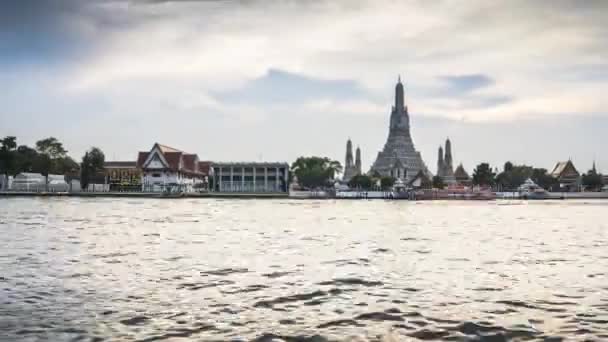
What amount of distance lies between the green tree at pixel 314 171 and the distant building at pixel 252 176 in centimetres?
1279

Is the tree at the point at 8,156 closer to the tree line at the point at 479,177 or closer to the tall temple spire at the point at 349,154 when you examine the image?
the tree line at the point at 479,177

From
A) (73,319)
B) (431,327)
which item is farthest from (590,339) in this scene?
(73,319)

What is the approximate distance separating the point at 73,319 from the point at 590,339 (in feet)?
24.9

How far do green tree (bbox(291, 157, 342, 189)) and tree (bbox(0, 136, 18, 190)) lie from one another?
6086cm

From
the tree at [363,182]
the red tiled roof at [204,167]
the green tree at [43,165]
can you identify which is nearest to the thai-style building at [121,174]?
the green tree at [43,165]

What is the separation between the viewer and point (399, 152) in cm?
18200

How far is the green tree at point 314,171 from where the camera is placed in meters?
138

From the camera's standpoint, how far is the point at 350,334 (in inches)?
335

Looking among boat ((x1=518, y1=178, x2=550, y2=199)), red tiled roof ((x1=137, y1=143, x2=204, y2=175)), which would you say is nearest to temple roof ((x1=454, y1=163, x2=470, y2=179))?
boat ((x1=518, y1=178, x2=550, y2=199))

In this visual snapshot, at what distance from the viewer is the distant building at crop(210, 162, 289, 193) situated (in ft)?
411

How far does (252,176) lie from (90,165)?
32874 millimetres

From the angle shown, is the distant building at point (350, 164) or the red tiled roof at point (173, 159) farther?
the distant building at point (350, 164)

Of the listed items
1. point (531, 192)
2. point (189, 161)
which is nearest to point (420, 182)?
point (531, 192)

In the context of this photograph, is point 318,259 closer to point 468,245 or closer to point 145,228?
point 468,245
